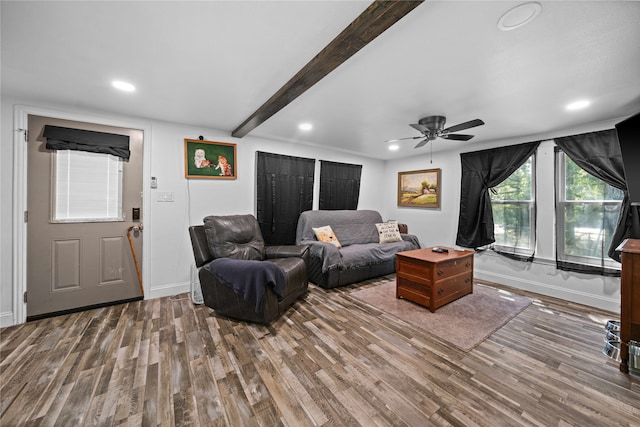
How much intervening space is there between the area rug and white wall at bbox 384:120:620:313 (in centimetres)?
51

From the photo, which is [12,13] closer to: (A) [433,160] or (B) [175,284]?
(B) [175,284]

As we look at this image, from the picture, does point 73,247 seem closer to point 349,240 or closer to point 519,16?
point 349,240

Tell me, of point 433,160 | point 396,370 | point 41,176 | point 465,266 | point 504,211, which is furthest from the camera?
point 433,160

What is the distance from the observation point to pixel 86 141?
8.65 feet

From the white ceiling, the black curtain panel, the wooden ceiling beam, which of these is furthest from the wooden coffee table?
the wooden ceiling beam

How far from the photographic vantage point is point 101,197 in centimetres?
274

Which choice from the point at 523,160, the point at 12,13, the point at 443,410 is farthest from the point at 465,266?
the point at 12,13

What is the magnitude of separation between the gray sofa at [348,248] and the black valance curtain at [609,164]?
7.79ft

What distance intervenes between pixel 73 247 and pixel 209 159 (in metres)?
1.76

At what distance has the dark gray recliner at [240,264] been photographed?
2332 millimetres

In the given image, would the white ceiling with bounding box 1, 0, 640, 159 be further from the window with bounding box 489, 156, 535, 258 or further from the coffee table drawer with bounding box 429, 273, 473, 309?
the coffee table drawer with bounding box 429, 273, 473, 309

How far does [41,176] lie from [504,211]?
5950 mm

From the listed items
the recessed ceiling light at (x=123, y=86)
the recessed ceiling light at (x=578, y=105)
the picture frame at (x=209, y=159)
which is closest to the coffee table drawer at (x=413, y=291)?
the recessed ceiling light at (x=578, y=105)

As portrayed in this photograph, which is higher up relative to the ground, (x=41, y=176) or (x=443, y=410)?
(x=41, y=176)
